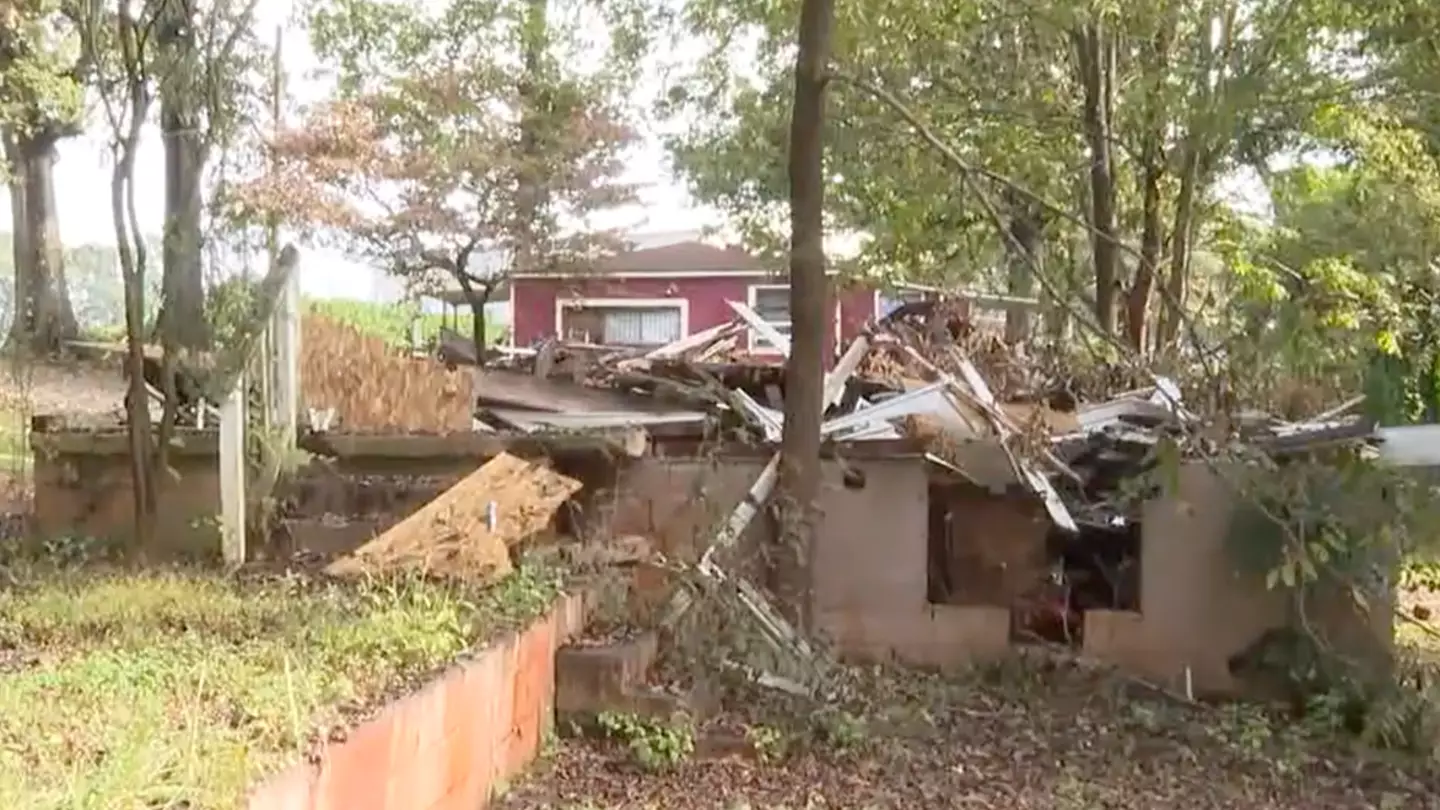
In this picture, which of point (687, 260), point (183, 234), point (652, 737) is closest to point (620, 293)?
point (687, 260)

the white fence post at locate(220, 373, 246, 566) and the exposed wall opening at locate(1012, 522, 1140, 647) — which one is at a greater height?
the white fence post at locate(220, 373, 246, 566)

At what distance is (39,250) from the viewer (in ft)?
54.3

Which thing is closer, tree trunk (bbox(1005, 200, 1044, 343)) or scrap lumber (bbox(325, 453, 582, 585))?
scrap lumber (bbox(325, 453, 582, 585))

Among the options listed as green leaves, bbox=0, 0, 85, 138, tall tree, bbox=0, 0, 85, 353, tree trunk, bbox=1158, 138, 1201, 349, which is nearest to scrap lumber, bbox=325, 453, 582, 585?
tree trunk, bbox=1158, 138, 1201, 349

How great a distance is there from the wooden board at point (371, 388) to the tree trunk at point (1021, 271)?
3.31 meters

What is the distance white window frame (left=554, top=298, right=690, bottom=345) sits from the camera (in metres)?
19.0

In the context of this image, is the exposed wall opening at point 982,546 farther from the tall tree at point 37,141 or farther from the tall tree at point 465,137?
the tall tree at point 465,137

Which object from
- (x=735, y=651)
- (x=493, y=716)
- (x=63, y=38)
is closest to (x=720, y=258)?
(x=63, y=38)

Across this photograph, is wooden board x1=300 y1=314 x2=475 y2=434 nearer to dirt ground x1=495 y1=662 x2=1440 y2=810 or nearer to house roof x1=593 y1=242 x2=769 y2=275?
dirt ground x1=495 y1=662 x2=1440 y2=810

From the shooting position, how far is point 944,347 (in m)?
9.02

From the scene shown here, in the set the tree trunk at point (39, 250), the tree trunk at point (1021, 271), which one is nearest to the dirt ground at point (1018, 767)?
the tree trunk at point (1021, 271)

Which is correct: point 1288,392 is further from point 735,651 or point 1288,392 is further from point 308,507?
point 308,507

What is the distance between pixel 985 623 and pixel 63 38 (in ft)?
39.9

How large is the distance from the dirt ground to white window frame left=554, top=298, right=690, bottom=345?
13.0 meters
